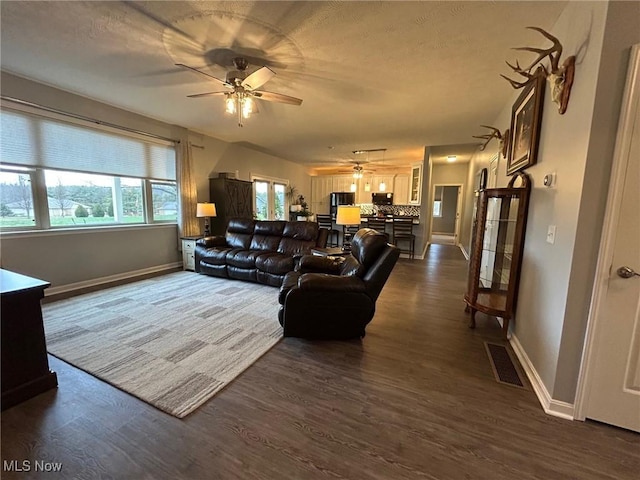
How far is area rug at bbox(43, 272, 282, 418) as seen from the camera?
1937 millimetres

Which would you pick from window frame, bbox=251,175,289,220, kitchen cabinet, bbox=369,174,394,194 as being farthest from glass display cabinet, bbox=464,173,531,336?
kitchen cabinet, bbox=369,174,394,194

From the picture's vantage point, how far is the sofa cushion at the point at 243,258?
4.28 m

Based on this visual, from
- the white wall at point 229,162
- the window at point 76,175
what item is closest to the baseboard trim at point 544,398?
the window at point 76,175

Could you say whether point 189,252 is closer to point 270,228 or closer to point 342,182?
point 270,228

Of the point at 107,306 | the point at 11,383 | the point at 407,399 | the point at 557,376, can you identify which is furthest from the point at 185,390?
the point at 557,376

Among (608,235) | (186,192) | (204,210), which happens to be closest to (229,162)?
(186,192)

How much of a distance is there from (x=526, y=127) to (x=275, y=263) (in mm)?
3346

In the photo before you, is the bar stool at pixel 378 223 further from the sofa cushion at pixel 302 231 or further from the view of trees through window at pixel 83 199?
the view of trees through window at pixel 83 199

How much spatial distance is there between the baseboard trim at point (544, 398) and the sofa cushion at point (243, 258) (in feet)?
11.4

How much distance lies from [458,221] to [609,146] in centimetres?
780

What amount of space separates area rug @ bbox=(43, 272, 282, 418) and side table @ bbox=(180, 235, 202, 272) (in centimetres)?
107

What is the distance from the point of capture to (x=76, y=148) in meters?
3.71

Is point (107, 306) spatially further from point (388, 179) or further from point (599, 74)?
point (388, 179)

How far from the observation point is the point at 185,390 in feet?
6.10
